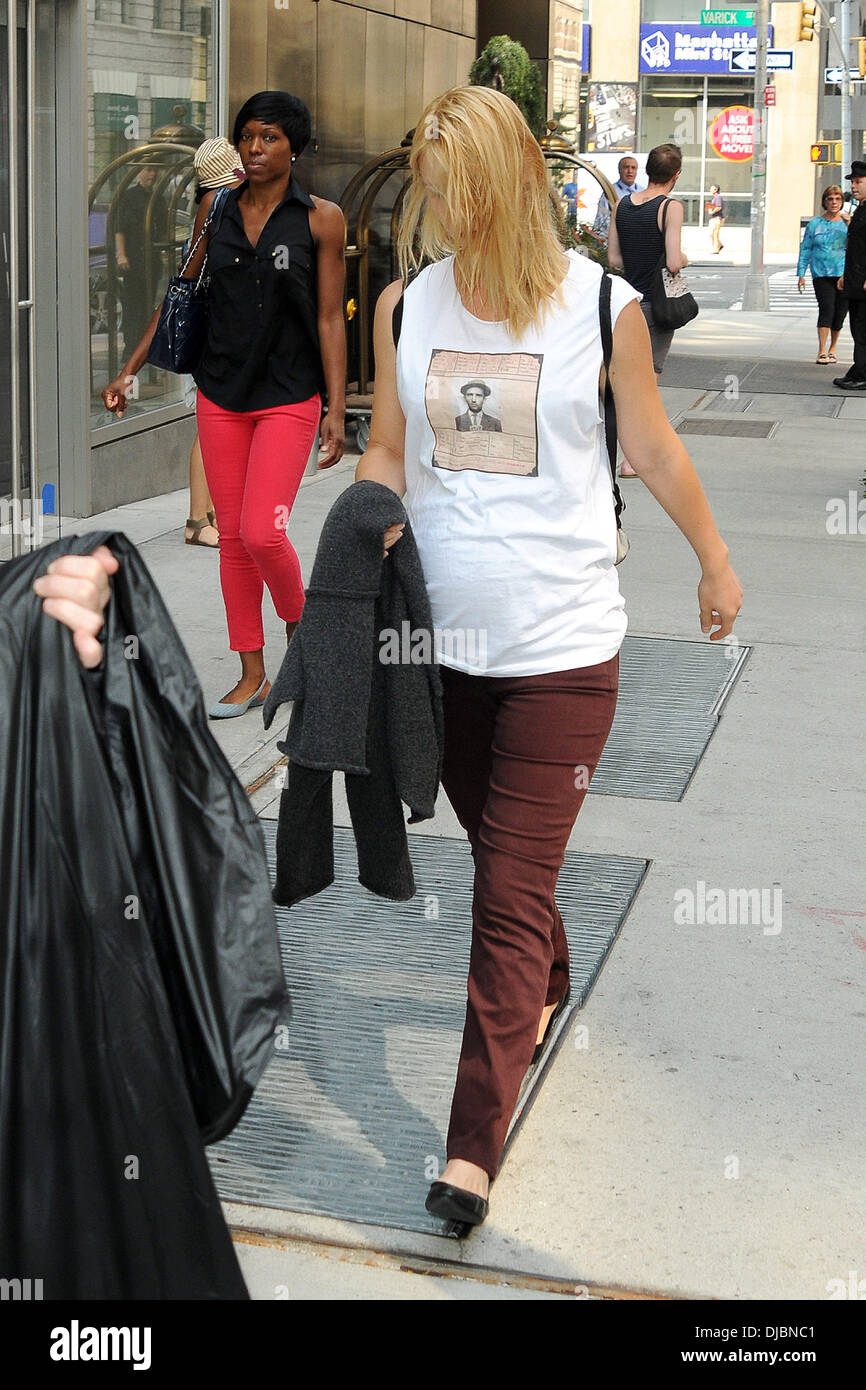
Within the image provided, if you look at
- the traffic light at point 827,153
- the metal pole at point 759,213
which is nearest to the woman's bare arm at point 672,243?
the metal pole at point 759,213

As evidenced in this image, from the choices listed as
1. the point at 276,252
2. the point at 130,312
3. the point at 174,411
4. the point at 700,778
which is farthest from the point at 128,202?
the point at 700,778

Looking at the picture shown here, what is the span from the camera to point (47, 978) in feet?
6.13

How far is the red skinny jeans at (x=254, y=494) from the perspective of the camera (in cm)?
544

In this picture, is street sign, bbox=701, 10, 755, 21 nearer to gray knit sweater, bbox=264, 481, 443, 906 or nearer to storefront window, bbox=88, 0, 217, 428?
storefront window, bbox=88, 0, 217, 428

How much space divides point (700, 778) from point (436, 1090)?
7.09 ft

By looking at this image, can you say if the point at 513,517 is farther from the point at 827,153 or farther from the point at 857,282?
the point at 827,153

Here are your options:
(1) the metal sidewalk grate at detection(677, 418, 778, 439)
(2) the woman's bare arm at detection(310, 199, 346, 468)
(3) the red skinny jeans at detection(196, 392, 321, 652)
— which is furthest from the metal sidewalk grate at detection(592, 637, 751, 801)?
(1) the metal sidewalk grate at detection(677, 418, 778, 439)

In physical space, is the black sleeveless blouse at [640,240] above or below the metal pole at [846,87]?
below

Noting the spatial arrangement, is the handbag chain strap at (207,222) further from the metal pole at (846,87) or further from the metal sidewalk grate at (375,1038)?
the metal pole at (846,87)

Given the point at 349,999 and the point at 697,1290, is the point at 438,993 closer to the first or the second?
the point at 349,999

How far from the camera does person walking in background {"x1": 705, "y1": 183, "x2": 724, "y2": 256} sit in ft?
144

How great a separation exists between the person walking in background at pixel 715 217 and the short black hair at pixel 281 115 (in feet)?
132

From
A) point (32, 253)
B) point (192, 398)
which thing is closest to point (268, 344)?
point (32, 253)

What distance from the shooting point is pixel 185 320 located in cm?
552
